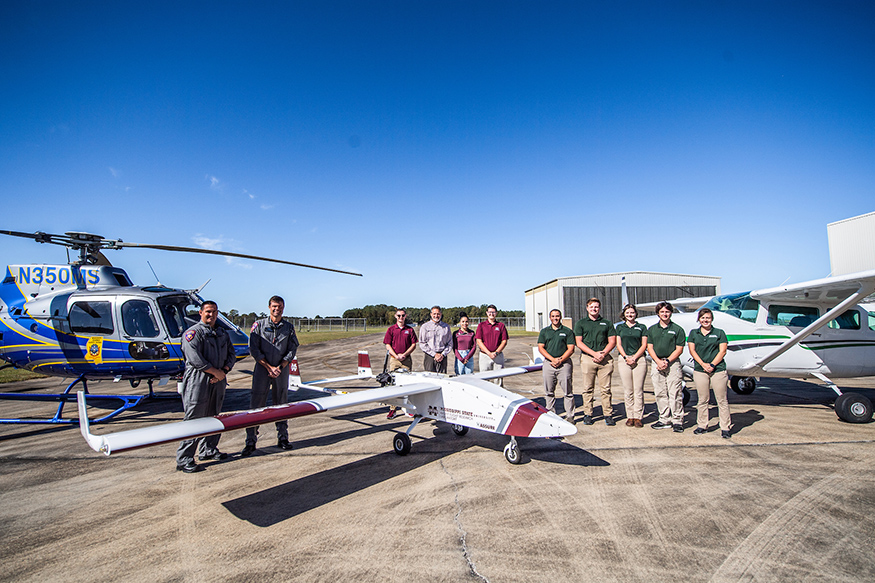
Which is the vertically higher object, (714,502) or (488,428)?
(488,428)

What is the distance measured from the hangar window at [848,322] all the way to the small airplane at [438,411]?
24.5 feet

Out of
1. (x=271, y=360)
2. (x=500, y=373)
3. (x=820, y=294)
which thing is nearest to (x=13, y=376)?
(x=271, y=360)

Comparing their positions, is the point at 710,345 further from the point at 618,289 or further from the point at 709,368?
the point at 618,289

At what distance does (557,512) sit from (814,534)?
2.32 metres

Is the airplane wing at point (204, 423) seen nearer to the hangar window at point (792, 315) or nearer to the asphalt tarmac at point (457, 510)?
the asphalt tarmac at point (457, 510)

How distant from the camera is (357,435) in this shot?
7.32 metres

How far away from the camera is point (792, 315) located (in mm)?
8625

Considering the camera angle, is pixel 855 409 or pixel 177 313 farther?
pixel 177 313

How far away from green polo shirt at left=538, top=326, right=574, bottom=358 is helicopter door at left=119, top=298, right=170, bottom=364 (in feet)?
24.4

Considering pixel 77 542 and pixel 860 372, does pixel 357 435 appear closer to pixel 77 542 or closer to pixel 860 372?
pixel 77 542

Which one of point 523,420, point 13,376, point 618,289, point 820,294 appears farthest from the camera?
point 618,289

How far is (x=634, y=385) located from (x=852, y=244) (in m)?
25.3

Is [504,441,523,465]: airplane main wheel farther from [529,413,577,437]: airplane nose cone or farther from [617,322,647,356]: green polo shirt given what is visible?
[617,322,647,356]: green polo shirt

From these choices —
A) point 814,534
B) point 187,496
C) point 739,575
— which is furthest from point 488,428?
point 187,496
